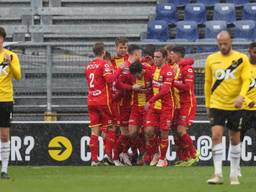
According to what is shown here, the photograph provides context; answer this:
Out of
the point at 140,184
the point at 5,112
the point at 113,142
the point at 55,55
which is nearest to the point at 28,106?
the point at 55,55

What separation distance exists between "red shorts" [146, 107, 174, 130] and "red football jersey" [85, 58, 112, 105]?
2.79ft

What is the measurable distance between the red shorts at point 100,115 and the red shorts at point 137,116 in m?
0.43

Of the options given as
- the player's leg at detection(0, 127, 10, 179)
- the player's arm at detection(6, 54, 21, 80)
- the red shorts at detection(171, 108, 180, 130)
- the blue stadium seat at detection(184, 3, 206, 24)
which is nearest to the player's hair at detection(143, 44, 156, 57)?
the red shorts at detection(171, 108, 180, 130)

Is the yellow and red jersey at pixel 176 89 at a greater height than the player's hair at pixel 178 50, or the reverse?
the player's hair at pixel 178 50

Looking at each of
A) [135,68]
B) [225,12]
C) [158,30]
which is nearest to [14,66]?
[135,68]

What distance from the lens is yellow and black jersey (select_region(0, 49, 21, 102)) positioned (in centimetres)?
1367

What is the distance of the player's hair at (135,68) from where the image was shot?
54.9ft

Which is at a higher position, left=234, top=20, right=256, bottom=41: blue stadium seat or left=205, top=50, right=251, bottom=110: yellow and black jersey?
left=234, top=20, right=256, bottom=41: blue stadium seat

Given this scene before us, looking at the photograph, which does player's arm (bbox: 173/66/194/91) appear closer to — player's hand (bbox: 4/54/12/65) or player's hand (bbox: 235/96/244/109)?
player's hand (bbox: 4/54/12/65)

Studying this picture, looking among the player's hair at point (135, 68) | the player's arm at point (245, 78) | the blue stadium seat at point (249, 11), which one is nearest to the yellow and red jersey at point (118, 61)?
the player's hair at point (135, 68)

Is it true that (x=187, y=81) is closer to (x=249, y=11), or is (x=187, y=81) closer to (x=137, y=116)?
(x=137, y=116)

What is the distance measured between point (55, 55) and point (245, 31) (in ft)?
19.7

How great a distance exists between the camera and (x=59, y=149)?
19125 mm

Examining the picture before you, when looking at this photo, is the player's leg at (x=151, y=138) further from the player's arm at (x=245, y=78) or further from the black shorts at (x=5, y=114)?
the player's arm at (x=245, y=78)
